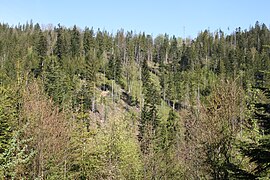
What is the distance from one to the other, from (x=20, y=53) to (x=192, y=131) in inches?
4126

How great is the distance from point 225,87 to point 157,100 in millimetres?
88444

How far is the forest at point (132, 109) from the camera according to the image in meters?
18.7

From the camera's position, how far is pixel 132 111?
108 metres

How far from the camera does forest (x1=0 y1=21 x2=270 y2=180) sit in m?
18.7

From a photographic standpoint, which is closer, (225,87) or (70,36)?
(225,87)

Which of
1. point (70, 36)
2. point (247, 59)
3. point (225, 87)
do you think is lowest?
point (225, 87)

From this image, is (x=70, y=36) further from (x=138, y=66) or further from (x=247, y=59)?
(x=247, y=59)

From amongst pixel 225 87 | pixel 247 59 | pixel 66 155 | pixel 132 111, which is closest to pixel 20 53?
pixel 132 111

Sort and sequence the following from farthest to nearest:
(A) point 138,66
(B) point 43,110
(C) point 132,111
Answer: (A) point 138,66
(C) point 132,111
(B) point 43,110

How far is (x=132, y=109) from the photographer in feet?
363

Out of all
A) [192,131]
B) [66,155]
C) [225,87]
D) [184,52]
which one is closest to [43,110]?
[66,155]

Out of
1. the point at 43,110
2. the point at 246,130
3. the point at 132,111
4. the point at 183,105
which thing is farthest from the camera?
the point at 183,105

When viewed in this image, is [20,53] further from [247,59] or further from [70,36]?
[247,59]

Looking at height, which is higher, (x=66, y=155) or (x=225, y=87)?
(x=225, y=87)
